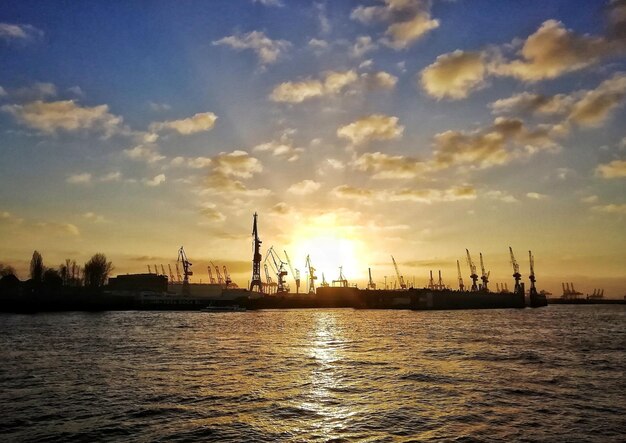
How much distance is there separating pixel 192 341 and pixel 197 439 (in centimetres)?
5308

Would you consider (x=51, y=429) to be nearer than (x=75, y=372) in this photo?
Yes

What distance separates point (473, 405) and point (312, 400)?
10845 mm

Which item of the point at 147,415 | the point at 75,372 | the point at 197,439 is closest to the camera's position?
the point at 197,439

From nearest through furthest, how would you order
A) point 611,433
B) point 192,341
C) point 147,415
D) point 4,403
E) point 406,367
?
point 611,433
point 147,415
point 4,403
point 406,367
point 192,341

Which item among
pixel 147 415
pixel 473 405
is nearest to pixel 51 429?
pixel 147 415

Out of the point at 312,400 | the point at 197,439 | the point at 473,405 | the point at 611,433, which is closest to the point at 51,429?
the point at 197,439

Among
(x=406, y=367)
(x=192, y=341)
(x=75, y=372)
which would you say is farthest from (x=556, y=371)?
(x=192, y=341)

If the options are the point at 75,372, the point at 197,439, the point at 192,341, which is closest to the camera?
the point at 197,439

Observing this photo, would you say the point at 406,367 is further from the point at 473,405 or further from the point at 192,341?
the point at 192,341

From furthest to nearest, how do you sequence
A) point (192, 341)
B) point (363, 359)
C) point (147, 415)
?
point (192, 341) → point (363, 359) → point (147, 415)

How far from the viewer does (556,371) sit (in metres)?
45.4

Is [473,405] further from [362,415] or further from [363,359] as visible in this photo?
[363,359]

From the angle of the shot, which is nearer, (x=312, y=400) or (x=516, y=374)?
(x=312, y=400)

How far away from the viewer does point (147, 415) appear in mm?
27672
